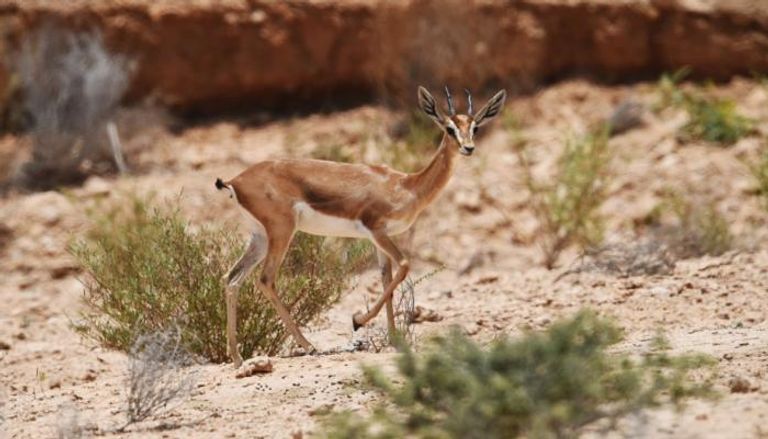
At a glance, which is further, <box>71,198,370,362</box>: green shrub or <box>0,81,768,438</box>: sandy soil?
<box>71,198,370,362</box>: green shrub

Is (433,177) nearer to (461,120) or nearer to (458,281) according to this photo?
(461,120)

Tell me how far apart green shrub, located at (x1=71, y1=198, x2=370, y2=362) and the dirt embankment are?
8.02 m

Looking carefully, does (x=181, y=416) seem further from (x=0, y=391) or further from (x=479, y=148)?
(x=479, y=148)

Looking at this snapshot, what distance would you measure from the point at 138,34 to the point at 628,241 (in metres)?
7.76

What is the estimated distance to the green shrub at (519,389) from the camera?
6469mm

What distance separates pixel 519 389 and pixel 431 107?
171 inches

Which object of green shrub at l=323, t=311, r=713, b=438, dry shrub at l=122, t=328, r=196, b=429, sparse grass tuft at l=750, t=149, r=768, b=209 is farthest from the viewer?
sparse grass tuft at l=750, t=149, r=768, b=209

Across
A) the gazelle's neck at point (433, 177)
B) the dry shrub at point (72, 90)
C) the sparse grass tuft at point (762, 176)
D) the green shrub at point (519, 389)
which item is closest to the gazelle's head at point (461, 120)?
the gazelle's neck at point (433, 177)

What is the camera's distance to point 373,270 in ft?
47.9

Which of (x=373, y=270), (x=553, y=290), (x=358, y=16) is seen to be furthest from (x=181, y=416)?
(x=358, y=16)

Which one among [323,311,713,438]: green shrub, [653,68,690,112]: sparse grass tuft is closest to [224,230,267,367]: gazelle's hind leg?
[323,311,713,438]: green shrub

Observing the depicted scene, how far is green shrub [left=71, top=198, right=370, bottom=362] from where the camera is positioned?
10320 mm

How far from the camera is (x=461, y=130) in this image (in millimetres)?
10164

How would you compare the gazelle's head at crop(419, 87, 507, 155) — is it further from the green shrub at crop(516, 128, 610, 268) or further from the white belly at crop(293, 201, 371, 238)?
the green shrub at crop(516, 128, 610, 268)
